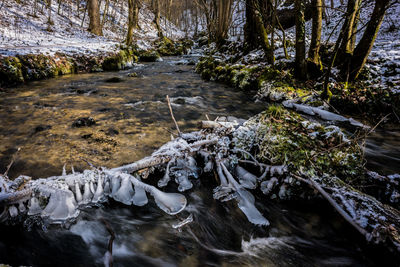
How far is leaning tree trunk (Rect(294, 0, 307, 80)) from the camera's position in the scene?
5777mm

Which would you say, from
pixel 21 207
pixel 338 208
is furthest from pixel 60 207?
pixel 338 208

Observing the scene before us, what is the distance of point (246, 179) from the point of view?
8.40 feet

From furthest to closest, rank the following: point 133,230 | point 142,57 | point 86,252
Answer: point 142,57 < point 133,230 < point 86,252

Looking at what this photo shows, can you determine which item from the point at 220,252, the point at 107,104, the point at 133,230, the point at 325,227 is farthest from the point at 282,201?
the point at 107,104

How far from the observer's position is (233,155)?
9.05ft

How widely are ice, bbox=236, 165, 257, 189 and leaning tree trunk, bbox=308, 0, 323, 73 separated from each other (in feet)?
17.4

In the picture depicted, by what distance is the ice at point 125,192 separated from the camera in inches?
86.1

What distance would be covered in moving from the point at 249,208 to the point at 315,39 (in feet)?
19.3

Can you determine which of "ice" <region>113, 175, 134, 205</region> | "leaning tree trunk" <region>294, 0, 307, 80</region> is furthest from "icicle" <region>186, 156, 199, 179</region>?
"leaning tree trunk" <region>294, 0, 307, 80</region>

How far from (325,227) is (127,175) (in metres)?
2.18

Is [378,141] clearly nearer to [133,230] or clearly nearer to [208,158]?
[208,158]

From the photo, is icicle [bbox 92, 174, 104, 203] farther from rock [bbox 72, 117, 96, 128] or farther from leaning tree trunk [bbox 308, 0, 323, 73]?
leaning tree trunk [bbox 308, 0, 323, 73]

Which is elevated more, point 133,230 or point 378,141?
point 378,141

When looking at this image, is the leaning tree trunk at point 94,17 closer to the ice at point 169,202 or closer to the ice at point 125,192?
the ice at point 125,192
